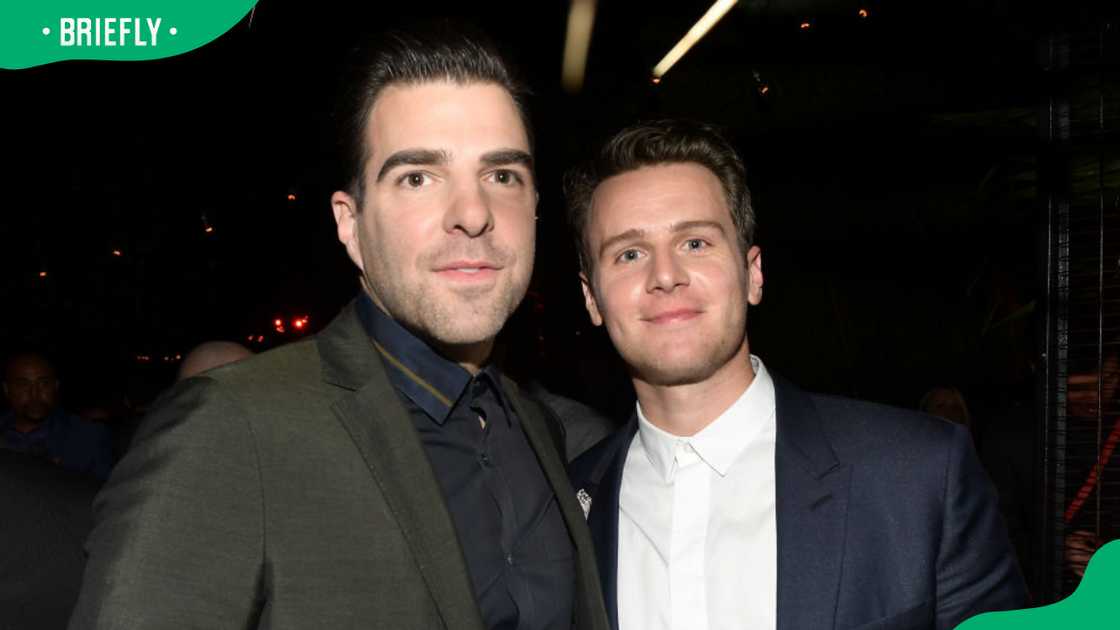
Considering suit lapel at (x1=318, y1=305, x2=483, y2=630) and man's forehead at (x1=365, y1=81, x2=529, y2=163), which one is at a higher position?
man's forehead at (x1=365, y1=81, x2=529, y2=163)

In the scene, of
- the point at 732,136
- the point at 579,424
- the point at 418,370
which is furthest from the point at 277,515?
the point at 732,136

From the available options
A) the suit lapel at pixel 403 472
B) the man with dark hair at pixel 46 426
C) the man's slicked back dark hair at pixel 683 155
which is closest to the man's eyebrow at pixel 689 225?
the man's slicked back dark hair at pixel 683 155

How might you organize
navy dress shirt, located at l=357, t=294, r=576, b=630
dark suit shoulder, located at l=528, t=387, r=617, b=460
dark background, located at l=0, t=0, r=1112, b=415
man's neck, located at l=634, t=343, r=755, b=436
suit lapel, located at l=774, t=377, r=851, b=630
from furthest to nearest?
dark background, located at l=0, t=0, r=1112, b=415, dark suit shoulder, located at l=528, t=387, r=617, b=460, man's neck, located at l=634, t=343, r=755, b=436, suit lapel, located at l=774, t=377, r=851, b=630, navy dress shirt, located at l=357, t=294, r=576, b=630

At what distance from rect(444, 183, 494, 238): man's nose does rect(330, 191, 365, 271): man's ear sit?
21 cm

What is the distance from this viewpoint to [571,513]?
1.80 metres

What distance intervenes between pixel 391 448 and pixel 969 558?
3.98 feet

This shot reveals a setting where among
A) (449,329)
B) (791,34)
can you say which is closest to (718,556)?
(449,329)

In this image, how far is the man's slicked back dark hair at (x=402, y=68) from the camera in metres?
1.65

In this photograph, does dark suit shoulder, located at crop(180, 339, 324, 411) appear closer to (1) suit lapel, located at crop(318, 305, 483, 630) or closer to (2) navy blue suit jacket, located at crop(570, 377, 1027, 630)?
(1) suit lapel, located at crop(318, 305, 483, 630)

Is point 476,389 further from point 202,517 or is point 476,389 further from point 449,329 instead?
point 202,517

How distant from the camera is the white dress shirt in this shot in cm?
192

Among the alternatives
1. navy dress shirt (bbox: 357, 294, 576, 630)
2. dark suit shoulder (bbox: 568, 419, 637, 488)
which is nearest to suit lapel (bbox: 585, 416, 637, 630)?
dark suit shoulder (bbox: 568, 419, 637, 488)

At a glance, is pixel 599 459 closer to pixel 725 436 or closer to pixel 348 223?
pixel 725 436

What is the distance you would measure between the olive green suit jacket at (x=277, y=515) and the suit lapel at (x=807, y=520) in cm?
75
